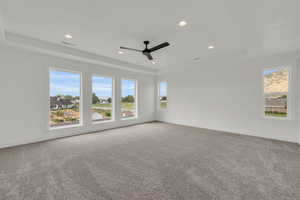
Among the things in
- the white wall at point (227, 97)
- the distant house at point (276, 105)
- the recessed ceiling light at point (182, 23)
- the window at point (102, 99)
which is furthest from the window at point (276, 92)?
the window at point (102, 99)

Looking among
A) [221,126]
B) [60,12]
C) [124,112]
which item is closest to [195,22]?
[60,12]

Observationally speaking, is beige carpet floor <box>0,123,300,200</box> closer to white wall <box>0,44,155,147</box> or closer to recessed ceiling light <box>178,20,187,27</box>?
white wall <box>0,44,155,147</box>

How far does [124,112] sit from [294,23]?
5950mm

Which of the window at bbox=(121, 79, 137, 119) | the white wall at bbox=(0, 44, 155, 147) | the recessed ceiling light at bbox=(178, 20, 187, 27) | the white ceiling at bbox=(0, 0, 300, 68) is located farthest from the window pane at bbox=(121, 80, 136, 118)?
the recessed ceiling light at bbox=(178, 20, 187, 27)

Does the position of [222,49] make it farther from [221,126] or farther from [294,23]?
[221,126]

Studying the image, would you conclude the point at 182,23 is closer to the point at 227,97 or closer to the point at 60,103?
the point at 227,97

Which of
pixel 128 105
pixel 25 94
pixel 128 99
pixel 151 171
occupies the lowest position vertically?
Result: pixel 151 171

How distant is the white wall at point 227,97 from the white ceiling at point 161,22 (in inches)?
37.3

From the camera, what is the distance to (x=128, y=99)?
6.42 m

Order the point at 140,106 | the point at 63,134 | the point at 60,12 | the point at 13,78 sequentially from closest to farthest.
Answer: the point at 60,12
the point at 13,78
the point at 63,134
the point at 140,106

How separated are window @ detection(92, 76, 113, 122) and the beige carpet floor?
6.04ft

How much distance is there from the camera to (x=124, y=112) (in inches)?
245

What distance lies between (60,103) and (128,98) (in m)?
2.84

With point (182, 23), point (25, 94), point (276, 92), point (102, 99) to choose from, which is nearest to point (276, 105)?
point (276, 92)
